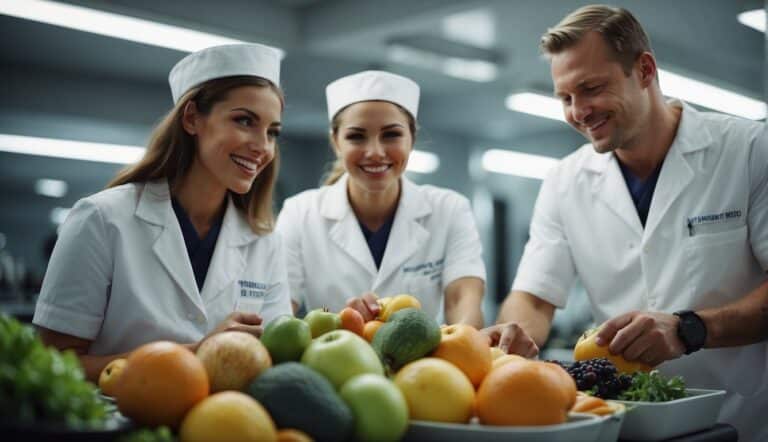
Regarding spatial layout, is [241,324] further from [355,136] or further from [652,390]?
[355,136]

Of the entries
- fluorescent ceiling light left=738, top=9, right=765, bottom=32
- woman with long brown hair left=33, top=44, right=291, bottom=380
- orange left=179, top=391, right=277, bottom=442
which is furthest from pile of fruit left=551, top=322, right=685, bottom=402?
fluorescent ceiling light left=738, top=9, right=765, bottom=32

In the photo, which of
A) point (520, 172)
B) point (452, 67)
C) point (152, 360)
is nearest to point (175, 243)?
point (152, 360)

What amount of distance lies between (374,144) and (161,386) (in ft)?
5.24

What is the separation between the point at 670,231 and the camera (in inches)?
84.4

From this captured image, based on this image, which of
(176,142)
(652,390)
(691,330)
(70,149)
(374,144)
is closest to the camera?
(652,390)

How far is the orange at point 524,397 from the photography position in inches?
41.9

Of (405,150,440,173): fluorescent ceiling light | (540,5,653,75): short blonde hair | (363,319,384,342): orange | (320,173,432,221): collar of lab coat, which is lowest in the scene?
(363,319,384,342): orange

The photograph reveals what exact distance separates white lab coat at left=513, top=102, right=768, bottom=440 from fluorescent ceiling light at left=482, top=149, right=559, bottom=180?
9698 millimetres

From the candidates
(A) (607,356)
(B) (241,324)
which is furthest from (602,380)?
(B) (241,324)

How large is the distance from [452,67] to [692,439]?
21.1 ft

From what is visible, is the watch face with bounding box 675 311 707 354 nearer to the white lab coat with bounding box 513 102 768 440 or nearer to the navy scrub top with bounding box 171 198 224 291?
the white lab coat with bounding box 513 102 768 440

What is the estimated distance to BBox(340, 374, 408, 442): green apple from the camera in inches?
38.9

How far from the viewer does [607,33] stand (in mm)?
2090

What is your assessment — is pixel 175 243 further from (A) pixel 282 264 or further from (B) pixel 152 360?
(B) pixel 152 360
